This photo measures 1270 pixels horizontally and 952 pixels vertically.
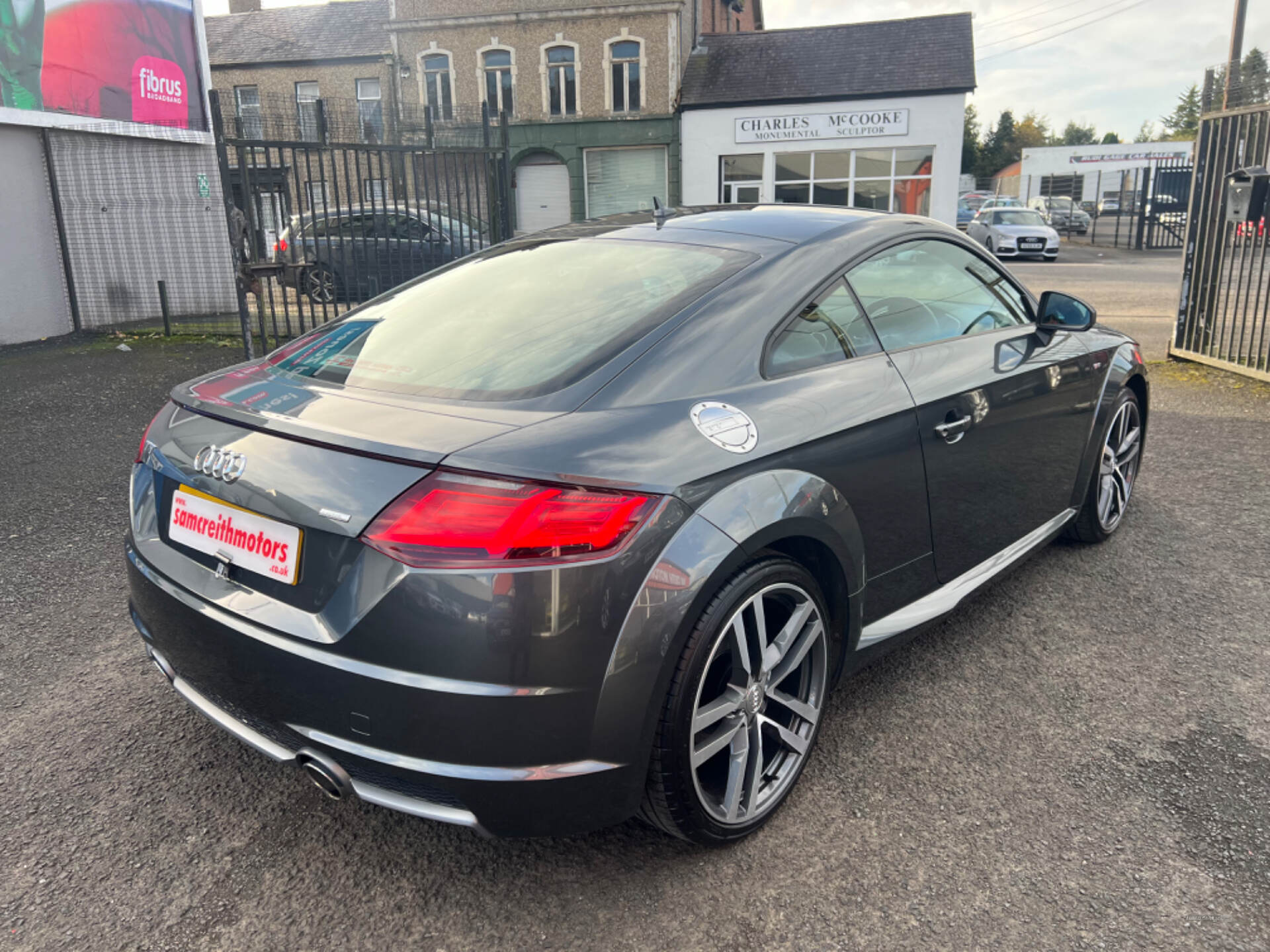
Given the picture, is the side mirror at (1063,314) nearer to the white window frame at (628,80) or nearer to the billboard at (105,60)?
the billboard at (105,60)

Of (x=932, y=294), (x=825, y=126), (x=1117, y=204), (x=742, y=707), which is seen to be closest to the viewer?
(x=742, y=707)

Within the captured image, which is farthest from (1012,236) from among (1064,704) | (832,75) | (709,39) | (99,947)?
(99,947)

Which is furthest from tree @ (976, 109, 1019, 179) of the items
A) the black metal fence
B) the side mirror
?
the side mirror

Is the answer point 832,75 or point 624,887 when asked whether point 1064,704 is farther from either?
point 832,75

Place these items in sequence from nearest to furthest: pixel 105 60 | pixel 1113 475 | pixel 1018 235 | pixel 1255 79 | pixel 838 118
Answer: pixel 1113 475 < pixel 1255 79 < pixel 105 60 < pixel 1018 235 < pixel 838 118

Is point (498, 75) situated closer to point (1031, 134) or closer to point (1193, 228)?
point (1193, 228)

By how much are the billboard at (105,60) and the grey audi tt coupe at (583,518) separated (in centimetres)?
1119

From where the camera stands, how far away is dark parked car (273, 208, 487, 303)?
31.9 ft

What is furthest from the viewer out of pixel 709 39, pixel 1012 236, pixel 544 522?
pixel 709 39

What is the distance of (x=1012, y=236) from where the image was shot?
26.5 meters

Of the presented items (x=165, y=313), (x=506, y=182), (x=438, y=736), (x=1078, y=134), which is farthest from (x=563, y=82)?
(x=1078, y=134)

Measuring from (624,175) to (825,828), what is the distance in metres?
31.4

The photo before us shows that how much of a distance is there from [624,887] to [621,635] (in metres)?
0.69

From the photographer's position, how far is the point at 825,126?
28.9 metres
